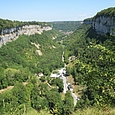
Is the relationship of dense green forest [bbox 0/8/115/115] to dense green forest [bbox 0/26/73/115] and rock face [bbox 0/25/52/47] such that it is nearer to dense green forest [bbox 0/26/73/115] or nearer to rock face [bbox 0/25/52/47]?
dense green forest [bbox 0/26/73/115]

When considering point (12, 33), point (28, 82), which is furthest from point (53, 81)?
point (12, 33)

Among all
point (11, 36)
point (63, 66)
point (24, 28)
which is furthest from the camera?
point (24, 28)

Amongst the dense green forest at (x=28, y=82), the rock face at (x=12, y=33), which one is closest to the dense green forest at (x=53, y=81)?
the dense green forest at (x=28, y=82)

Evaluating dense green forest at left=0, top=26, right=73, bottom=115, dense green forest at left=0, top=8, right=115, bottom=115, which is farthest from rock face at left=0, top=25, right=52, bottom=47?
dense green forest at left=0, top=26, right=73, bottom=115

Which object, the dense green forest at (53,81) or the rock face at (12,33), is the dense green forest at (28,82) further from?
the rock face at (12,33)

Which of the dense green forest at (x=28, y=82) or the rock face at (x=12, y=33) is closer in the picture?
the dense green forest at (x=28, y=82)

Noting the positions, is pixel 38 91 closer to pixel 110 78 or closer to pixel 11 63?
pixel 11 63

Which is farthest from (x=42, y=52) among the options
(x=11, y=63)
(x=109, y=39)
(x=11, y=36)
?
(x=109, y=39)

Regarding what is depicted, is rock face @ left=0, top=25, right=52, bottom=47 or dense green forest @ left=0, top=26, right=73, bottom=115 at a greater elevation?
rock face @ left=0, top=25, right=52, bottom=47

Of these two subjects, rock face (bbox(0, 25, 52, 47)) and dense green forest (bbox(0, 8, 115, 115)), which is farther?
rock face (bbox(0, 25, 52, 47))

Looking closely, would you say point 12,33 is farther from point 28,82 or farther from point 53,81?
point 28,82

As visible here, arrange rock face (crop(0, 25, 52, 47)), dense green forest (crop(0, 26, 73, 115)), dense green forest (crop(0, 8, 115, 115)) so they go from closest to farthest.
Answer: dense green forest (crop(0, 8, 115, 115)) < dense green forest (crop(0, 26, 73, 115)) < rock face (crop(0, 25, 52, 47))
